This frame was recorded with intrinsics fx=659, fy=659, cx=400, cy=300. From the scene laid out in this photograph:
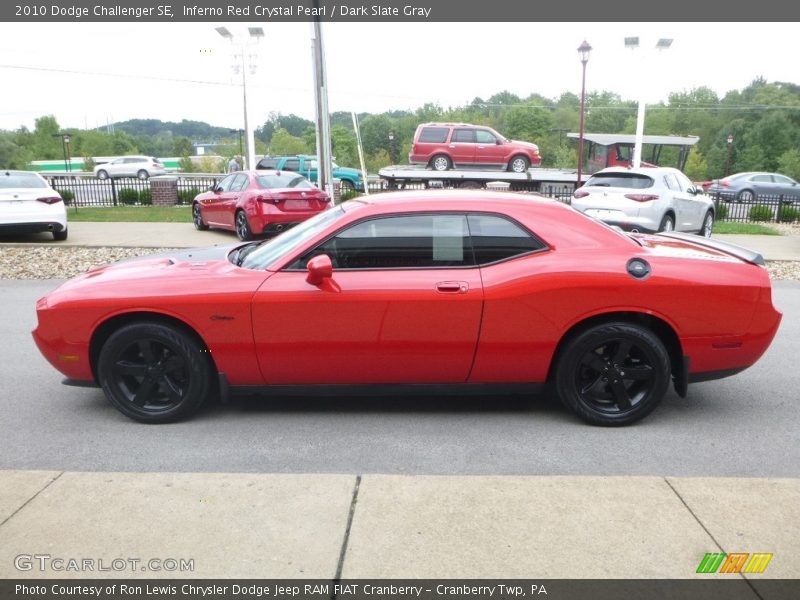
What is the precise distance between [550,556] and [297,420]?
7.01ft

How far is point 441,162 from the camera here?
22766mm

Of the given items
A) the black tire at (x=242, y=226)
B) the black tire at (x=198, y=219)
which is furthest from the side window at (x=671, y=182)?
the black tire at (x=198, y=219)

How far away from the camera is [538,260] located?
425 centimetres

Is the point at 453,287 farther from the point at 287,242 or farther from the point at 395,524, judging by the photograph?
the point at 395,524

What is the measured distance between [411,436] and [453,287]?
973 mm

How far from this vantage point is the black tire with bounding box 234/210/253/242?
1330 cm

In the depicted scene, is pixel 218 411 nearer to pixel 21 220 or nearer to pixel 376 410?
pixel 376 410

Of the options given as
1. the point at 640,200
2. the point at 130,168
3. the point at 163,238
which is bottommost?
the point at 163,238

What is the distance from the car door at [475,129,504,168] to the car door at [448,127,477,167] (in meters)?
0.15

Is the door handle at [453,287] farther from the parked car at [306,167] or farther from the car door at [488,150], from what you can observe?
the parked car at [306,167]

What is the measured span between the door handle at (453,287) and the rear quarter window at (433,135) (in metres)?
19.3

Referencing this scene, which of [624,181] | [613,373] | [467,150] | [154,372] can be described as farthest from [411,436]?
[467,150]

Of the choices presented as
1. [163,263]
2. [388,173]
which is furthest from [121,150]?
[163,263]

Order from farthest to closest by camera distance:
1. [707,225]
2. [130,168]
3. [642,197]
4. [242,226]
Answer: [130,168]
[707,225]
[242,226]
[642,197]
